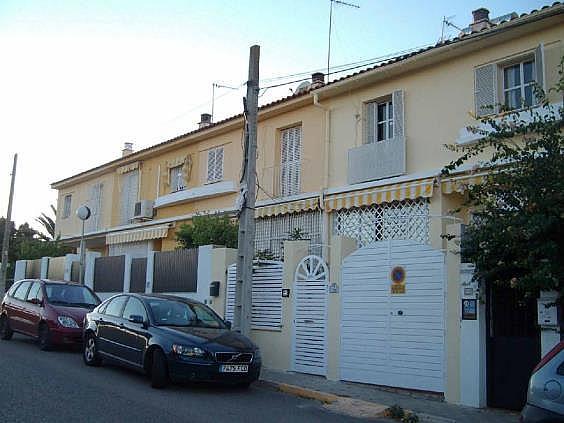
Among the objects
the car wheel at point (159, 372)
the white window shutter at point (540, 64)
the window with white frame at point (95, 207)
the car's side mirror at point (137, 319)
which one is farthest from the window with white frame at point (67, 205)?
the white window shutter at point (540, 64)

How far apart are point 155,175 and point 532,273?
749 inches

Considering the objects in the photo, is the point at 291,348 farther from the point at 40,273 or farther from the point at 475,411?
the point at 40,273

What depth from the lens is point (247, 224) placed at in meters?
12.9

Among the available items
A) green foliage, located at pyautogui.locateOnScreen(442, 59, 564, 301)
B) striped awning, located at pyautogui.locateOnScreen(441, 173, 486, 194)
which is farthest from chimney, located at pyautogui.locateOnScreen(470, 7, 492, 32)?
green foliage, located at pyautogui.locateOnScreen(442, 59, 564, 301)

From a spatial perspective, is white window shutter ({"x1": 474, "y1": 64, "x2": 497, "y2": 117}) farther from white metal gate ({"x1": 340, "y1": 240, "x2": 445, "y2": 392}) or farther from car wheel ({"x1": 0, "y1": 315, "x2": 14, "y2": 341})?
car wheel ({"x1": 0, "y1": 315, "x2": 14, "y2": 341})

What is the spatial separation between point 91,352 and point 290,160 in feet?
29.0

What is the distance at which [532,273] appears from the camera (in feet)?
26.7

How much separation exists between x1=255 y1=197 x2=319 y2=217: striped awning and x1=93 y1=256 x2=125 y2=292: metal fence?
5217 millimetres

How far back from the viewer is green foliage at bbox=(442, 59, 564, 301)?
8102mm

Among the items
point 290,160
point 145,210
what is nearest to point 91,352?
point 290,160

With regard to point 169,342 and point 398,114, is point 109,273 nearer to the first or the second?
point 398,114

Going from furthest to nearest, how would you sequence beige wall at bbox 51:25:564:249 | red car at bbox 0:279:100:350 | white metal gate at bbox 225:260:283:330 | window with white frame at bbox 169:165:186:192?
window with white frame at bbox 169:165:186:192 → red car at bbox 0:279:100:350 → beige wall at bbox 51:25:564:249 → white metal gate at bbox 225:260:283:330

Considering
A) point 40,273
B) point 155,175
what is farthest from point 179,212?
point 40,273

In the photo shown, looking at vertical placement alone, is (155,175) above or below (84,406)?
above
